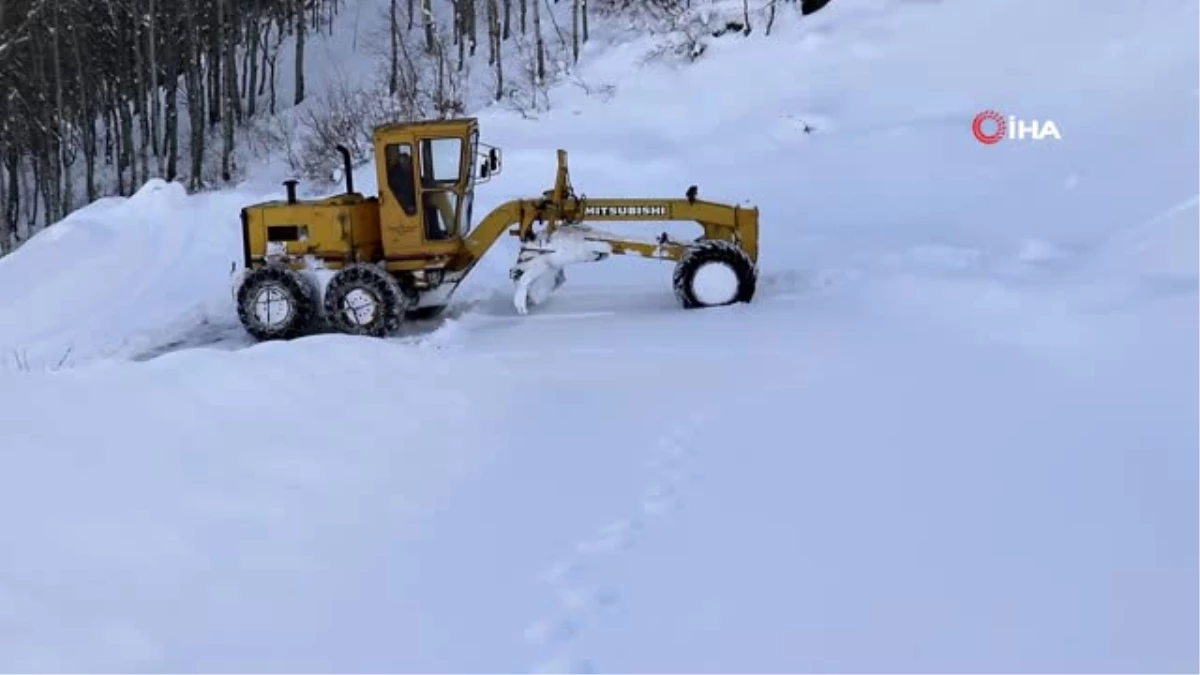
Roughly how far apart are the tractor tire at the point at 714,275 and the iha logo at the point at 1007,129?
6.73m

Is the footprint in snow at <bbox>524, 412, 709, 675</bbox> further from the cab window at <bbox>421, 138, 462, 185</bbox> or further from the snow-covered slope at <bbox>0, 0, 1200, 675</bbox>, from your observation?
the cab window at <bbox>421, 138, 462, 185</bbox>

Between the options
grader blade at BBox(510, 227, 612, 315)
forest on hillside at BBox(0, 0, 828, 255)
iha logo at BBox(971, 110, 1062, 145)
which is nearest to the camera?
grader blade at BBox(510, 227, 612, 315)

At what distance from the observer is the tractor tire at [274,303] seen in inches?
A: 500

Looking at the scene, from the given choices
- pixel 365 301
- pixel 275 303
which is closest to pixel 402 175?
pixel 365 301

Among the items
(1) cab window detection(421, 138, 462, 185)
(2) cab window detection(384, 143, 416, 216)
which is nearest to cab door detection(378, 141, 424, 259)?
(2) cab window detection(384, 143, 416, 216)

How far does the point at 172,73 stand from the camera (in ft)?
117

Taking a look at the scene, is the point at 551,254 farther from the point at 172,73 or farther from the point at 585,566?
the point at 172,73

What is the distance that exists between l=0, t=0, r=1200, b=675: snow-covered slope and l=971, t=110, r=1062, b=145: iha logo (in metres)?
2.07

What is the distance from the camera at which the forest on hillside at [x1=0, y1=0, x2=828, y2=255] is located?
109 feet

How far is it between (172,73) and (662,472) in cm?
3299

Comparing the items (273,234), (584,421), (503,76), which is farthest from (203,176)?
(584,421)

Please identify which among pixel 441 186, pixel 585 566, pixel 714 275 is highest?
pixel 441 186

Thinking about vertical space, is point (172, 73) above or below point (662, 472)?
above

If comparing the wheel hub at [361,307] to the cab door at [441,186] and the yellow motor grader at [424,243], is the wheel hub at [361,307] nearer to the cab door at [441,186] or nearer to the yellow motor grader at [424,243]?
the yellow motor grader at [424,243]
